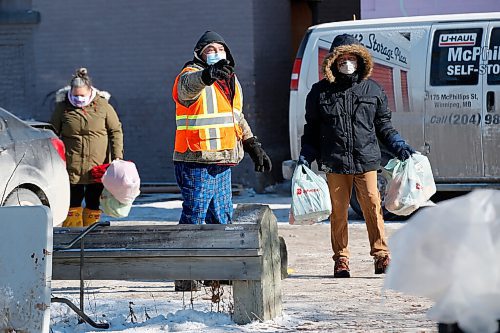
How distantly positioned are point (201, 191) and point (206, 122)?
48 centimetres

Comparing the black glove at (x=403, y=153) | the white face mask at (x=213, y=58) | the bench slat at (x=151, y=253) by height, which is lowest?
the bench slat at (x=151, y=253)

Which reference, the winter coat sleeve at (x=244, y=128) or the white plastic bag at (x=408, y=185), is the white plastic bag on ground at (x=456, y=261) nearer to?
the winter coat sleeve at (x=244, y=128)

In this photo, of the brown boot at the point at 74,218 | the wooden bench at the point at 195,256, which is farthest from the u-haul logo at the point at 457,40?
the wooden bench at the point at 195,256

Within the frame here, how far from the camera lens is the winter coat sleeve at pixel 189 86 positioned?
24.6 ft

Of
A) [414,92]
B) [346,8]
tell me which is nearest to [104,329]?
[414,92]

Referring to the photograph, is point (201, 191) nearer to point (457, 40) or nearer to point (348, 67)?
point (348, 67)

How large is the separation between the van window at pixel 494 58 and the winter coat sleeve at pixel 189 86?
15.3 ft

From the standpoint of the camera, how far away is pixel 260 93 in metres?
15.0

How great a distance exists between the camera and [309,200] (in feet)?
27.9

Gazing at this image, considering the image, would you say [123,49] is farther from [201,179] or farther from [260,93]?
[201,179]

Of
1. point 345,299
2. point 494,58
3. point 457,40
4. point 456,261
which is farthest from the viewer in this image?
point 457,40

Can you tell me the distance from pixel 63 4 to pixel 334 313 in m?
9.19

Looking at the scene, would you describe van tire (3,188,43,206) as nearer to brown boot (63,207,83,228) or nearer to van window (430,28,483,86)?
brown boot (63,207,83,228)

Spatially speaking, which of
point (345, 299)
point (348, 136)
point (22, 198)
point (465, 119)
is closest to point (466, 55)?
point (465, 119)
